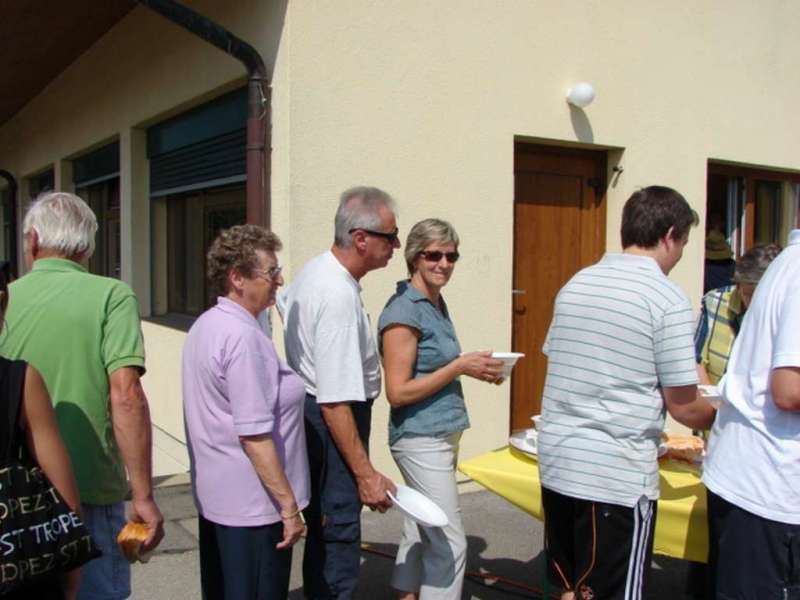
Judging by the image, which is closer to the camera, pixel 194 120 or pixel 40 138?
pixel 194 120

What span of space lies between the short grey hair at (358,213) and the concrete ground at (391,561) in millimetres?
1783

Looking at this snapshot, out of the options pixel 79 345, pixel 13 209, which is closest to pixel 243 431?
pixel 79 345

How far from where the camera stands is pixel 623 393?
7.76 feet

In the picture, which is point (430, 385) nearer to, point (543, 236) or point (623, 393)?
point (623, 393)

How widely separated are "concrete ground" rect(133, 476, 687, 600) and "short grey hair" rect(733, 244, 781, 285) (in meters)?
1.56

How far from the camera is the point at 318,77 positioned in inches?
177

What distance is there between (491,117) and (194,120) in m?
2.38

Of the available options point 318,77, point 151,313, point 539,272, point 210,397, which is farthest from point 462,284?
point 151,313

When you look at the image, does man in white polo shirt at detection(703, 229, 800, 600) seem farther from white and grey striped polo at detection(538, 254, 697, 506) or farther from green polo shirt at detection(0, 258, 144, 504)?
green polo shirt at detection(0, 258, 144, 504)

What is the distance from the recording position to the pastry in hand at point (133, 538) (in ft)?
7.20

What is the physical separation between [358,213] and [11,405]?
139 cm

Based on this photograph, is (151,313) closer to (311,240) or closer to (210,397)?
(311,240)

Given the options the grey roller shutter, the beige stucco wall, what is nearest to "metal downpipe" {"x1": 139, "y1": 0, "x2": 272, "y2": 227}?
the beige stucco wall

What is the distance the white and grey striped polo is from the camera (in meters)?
2.33
